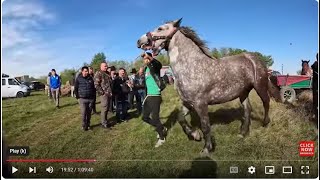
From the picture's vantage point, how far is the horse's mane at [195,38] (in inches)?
132

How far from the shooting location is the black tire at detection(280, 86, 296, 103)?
140 inches

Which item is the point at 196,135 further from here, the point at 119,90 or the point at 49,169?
the point at 119,90

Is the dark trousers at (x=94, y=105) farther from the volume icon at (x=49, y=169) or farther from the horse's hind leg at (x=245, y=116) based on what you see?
the horse's hind leg at (x=245, y=116)

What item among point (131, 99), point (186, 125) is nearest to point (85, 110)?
point (131, 99)

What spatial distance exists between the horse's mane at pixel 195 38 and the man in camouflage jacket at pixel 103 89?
42.8 inches

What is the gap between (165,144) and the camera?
3.39 metres

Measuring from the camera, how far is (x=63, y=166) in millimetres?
3098

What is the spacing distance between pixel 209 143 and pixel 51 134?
1.41m

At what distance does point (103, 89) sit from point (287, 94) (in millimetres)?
2100

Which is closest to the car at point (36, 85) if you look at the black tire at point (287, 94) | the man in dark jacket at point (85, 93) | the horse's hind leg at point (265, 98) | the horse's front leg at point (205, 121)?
the man in dark jacket at point (85, 93)

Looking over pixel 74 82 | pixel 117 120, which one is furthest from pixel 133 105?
pixel 74 82

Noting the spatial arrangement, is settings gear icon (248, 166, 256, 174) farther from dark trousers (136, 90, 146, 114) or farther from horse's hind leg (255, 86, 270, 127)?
dark trousers (136, 90, 146, 114)

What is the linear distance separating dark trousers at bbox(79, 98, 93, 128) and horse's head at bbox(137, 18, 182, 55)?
102 cm

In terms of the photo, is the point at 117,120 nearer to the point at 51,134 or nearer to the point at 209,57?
the point at 51,134
